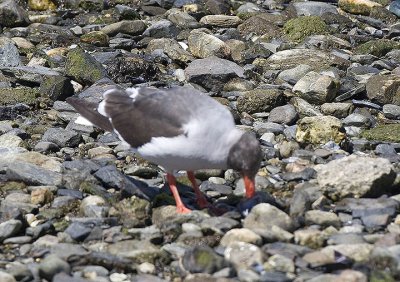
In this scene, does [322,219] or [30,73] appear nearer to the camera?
[322,219]

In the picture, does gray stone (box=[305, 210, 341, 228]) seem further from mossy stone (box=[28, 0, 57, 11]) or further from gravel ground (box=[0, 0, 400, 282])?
mossy stone (box=[28, 0, 57, 11])

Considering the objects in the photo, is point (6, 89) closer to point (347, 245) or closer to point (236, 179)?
point (236, 179)

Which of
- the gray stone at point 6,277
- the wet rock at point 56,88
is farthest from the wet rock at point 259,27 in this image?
the gray stone at point 6,277

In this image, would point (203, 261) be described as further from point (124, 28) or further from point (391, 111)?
point (124, 28)

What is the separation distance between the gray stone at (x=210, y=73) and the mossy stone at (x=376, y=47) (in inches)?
122

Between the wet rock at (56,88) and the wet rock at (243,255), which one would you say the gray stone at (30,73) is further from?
the wet rock at (243,255)

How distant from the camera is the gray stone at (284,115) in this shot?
1280 centimetres

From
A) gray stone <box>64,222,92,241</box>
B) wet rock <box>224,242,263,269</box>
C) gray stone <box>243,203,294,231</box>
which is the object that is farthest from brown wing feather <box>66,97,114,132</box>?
wet rock <box>224,242,263,269</box>

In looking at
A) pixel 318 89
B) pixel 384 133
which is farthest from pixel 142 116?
pixel 318 89

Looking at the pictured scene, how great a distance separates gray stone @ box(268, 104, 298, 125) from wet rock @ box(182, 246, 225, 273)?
5217 mm

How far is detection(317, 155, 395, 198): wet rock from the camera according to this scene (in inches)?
373

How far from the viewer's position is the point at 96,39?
17.0 m

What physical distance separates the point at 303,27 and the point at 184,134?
9640 millimetres

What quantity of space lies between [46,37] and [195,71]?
4.19 metres
